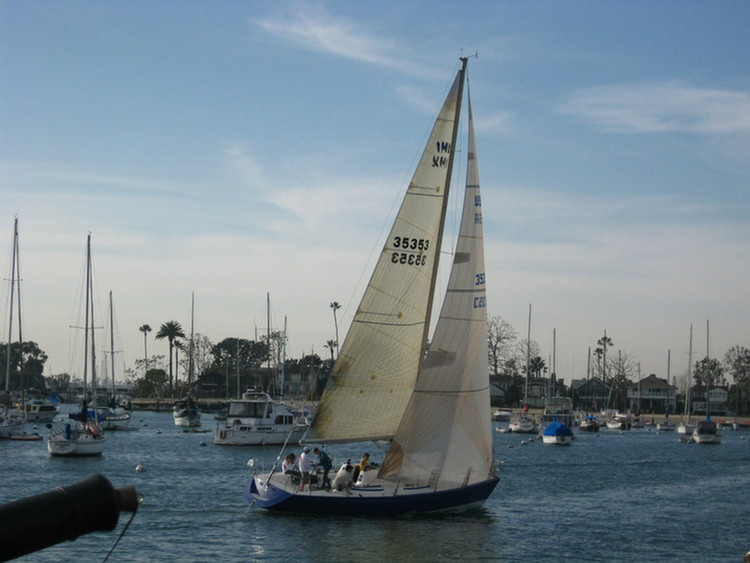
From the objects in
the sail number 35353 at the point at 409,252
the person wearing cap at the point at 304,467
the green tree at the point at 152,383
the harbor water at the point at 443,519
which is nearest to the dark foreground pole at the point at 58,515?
the harbor water at the point at 443,519

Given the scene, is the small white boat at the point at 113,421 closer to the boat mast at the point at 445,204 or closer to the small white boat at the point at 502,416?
the small white boat at the point at 502,416

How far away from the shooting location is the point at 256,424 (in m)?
64.3

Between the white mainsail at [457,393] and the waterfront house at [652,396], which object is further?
the waterfront house at [652,396]

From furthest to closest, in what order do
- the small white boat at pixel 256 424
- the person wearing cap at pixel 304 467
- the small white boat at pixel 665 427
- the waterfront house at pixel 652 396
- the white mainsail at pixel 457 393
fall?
1. the waterfront house at pixel 652 396
2. the small white boat at pixel 665 427
3. the small white boat at pixel 256 424
4. the person wearing cap at pixel 304 467
5. the white mainsail at pixel 457 393

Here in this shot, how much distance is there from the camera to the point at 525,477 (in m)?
48.9

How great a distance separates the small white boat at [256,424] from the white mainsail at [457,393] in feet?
117

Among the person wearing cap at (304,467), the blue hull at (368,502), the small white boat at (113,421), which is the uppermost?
the person wearing cap at (304,467)

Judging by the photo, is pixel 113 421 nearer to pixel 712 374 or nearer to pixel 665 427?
pixel 665 427

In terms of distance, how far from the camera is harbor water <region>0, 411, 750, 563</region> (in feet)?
85.1

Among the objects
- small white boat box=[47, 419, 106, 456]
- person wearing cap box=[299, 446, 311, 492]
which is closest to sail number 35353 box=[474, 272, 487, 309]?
person wearing cap box=[299, 446, 311, 492]

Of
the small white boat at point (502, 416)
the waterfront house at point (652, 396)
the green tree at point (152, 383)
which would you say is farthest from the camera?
the green tree at point (152, 383)

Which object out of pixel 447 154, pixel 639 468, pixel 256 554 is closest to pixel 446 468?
pixel 256 554

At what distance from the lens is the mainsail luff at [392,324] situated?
1139 inches

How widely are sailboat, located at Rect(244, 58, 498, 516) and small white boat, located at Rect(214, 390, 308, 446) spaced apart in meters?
34.5
